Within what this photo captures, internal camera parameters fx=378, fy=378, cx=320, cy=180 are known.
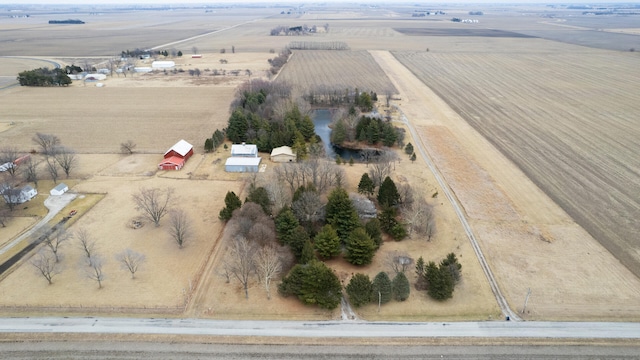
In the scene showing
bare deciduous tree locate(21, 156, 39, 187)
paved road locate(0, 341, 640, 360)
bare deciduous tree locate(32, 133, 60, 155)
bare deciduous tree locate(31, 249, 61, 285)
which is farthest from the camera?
bare deciduous tree locate(32, 133, 60, 155)

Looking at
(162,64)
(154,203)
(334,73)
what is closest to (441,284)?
(154,203)

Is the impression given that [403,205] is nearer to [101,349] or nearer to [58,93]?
[101,349]

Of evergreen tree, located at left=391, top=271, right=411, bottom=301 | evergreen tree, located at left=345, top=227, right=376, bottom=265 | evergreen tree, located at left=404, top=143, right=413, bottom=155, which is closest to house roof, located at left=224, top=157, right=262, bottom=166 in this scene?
evergreen tree, located at left=404, top=143, right=413, bottom=155

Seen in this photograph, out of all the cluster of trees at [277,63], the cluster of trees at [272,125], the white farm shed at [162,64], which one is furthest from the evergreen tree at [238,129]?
the white farm shed at [162,64]

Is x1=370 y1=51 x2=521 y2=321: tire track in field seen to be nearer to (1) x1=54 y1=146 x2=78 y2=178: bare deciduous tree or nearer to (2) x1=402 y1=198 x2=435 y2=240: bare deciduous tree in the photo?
(2) x1=402 y1=198 x2=435 y2=240: bare deciduous tree

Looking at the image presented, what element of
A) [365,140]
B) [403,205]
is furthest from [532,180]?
[365,140]

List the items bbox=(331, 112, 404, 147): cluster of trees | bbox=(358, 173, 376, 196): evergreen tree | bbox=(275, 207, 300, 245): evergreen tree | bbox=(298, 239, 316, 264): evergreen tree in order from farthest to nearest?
bbox=(331, 112, 404, 147): cluster of trees
bbox=(358, 173, 376, 196): evergreen tree
bbox=(275, 207, 300, 245): evergreen tree
bbox=(298, 239, 316, 264): evergreen tree

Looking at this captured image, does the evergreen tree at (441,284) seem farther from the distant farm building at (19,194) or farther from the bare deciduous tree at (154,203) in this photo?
the distant farm building at (19,194)
